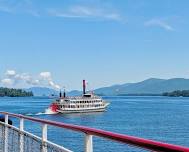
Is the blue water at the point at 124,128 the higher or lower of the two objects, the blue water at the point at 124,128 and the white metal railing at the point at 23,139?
the lower

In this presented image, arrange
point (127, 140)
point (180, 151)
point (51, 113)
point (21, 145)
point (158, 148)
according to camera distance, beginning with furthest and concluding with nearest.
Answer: point (51, 113) → point (21, 145) → point (127, 140) → point (158, 148) → point (180, 151)

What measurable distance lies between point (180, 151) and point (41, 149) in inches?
156

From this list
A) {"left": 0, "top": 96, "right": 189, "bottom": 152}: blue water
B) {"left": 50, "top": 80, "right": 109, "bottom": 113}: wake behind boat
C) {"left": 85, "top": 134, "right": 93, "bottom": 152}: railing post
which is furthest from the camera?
{"left": 50, "top": 80, "right": 109, "bottom": 113}: wake behind boat

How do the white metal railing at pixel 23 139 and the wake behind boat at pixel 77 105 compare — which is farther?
the wake behind boat at pixel 77 105

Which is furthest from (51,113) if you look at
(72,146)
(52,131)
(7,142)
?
(7,142)

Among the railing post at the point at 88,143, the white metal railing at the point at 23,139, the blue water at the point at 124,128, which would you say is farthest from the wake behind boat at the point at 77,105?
the railing post at the point at 88,143

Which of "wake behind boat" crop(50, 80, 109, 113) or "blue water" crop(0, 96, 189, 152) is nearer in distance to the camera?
"blue water" crop(0, 96, 189, 152)

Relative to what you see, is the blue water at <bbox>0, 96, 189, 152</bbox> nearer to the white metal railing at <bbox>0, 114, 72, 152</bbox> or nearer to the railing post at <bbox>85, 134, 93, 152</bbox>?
the railing post at <bbox>85, 134, 93, 152</bbox>

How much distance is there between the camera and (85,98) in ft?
401

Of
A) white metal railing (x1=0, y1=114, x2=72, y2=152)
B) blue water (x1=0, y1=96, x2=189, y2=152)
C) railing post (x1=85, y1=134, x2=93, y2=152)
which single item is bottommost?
blue water (x1=0, y1=96, x2=189, y2=152)

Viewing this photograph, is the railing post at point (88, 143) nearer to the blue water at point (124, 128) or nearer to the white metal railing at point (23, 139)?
the blue water at point (124, 128)

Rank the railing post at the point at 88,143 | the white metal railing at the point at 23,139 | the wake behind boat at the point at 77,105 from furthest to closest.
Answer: the wake behind boat at the point at 77,105
the white metal railing at the point at 23,139
the railing post at the point at 88,143

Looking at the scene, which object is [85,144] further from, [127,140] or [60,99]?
[60,99]

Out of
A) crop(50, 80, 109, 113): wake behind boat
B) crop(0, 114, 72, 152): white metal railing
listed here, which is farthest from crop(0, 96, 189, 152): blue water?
crop(50, 80, 109, 113): wake behind boat
